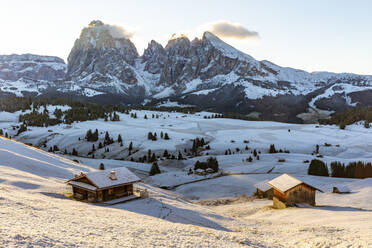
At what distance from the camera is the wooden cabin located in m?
36.8

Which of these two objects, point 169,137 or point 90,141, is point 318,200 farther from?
point 90,141

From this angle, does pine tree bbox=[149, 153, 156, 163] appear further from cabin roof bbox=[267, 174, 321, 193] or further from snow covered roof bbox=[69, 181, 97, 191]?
snow covered roof bbox=[69, 181, 97, 191]

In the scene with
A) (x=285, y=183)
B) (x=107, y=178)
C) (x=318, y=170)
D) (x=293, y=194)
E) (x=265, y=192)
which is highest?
(x=107, y=178)

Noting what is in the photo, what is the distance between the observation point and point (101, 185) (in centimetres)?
3684

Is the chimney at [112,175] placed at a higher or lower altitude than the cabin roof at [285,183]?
higher

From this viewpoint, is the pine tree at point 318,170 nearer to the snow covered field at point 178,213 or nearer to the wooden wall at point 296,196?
the snow covered field at point 178,213

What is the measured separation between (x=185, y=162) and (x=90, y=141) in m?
63.3

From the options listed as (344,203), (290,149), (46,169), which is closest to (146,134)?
(290,149)

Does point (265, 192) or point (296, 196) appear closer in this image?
point (296, 196)

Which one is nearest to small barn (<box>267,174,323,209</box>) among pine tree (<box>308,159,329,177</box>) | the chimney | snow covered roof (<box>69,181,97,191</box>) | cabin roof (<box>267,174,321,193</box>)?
cabin roof (<box>267,174,321,193</box>)

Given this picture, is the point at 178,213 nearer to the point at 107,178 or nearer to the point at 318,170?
the point at 107,178

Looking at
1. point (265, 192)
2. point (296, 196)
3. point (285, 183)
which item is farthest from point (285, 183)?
point (265, 192)

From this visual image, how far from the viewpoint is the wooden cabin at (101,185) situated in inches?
1448

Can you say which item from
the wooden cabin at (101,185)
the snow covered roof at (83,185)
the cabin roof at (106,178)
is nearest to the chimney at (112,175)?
the wooden cabin at (101,185)
